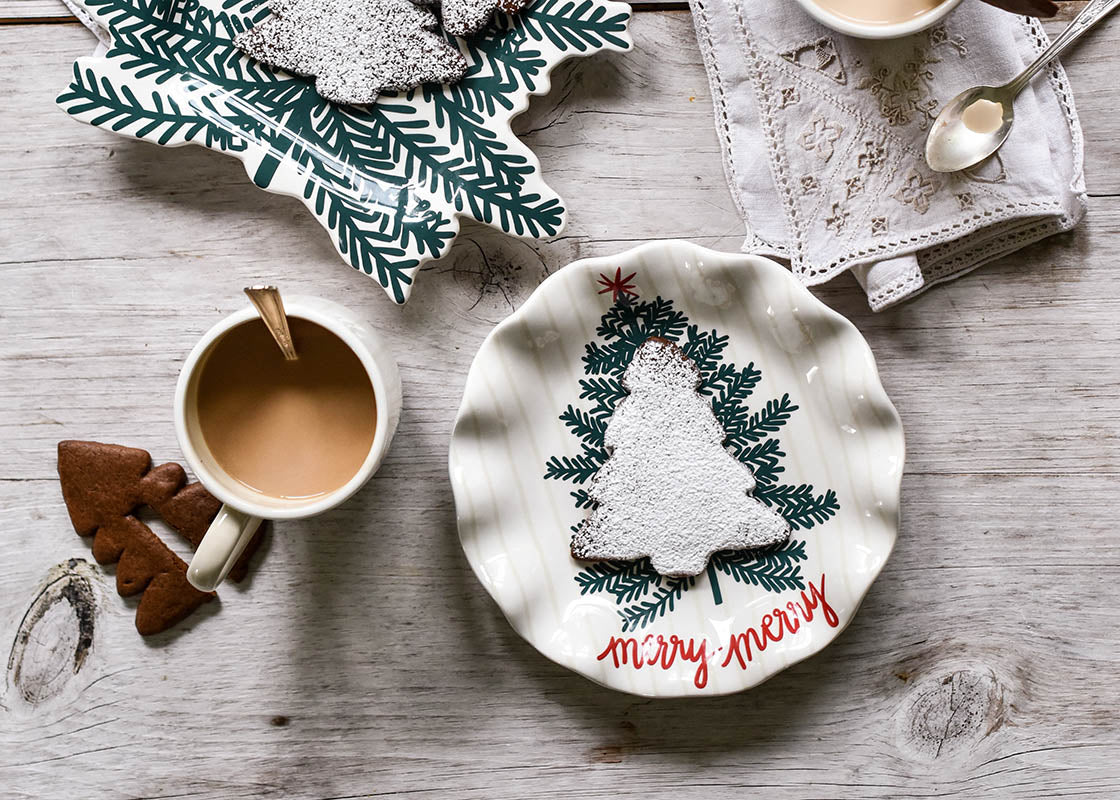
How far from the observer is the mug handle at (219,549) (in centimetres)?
78

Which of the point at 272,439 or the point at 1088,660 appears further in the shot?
the point at 1088,660

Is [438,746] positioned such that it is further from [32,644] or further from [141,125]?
[141,125]

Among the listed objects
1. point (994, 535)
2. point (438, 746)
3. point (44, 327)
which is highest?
point (44, 327)

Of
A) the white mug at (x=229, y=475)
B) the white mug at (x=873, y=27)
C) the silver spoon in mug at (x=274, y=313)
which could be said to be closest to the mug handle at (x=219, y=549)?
the white mug at (x=229, y=475)

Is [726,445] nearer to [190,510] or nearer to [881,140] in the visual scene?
[881,140]

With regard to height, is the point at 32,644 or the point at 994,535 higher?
the point at 994,535

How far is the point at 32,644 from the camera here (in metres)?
1.00

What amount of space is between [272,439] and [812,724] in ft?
2.38

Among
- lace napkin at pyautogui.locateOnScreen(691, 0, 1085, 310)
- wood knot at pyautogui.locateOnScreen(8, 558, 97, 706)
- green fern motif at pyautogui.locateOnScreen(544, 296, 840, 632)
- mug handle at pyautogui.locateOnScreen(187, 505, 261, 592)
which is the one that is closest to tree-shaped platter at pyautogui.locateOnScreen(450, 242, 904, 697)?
green fern motif at pyautogui.locateOnScreen(544, 296, 840, 632)

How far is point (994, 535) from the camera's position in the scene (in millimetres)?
1000

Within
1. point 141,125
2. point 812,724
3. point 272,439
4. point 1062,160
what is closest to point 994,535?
point 812,724

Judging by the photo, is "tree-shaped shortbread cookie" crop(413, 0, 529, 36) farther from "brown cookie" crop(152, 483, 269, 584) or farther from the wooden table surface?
"brown cookie" crop(152, 483, 269, 584)

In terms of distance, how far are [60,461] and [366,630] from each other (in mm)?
420

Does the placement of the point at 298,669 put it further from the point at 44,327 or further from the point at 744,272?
the point at 744,272
